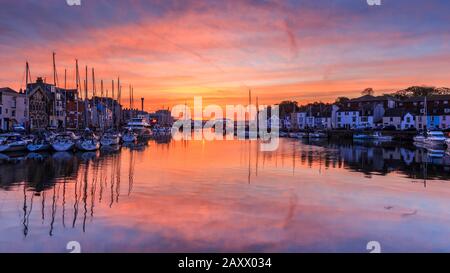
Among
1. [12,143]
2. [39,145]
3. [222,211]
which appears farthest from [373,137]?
[222,211]

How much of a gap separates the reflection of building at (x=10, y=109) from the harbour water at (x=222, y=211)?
5917 cm

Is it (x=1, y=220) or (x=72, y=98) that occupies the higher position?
(x=72, y=98)

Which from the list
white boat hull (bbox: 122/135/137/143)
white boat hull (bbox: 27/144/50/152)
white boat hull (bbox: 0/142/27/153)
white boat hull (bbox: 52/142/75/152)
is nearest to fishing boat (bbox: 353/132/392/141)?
white boat hull (bbox: 122/135/137/143)

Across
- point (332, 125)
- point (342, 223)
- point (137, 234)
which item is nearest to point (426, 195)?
point (342, 223)

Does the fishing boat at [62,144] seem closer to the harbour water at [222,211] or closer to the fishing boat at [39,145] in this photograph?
the fishing boat at [39,145]

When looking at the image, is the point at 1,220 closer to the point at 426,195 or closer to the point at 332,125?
the point at 426,195

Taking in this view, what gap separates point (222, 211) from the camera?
65.2ft

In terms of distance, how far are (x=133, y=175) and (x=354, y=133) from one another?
102 meters

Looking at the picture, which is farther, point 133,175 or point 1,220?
point 133,175

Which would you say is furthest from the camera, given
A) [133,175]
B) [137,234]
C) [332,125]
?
[332,125]

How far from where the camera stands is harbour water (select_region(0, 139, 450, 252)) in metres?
14.9

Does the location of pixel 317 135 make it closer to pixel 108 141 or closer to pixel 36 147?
pixel 108 141

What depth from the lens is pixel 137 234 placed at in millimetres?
15773
